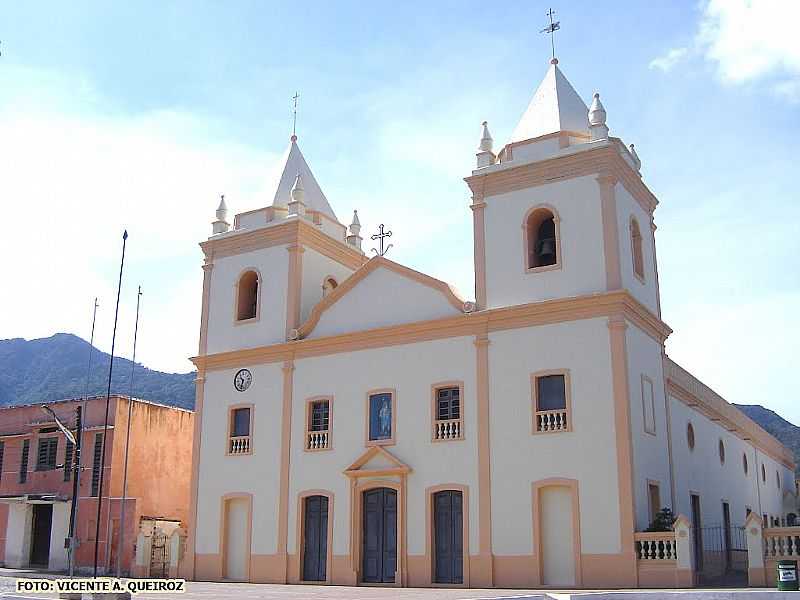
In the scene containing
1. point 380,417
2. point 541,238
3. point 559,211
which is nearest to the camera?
point 559,211

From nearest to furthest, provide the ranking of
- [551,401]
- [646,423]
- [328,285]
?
1. [551,401]
2. [646,423]
3. [328,285]

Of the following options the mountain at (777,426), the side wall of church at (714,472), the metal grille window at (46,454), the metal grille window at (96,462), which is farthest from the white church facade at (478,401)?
the mountain at (777,426)

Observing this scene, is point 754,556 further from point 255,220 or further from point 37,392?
point 37,392

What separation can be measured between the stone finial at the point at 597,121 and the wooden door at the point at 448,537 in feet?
32.2

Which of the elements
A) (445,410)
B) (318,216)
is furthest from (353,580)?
(318,216)

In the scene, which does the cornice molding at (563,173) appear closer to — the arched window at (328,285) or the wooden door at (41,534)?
the arched window at (328,285)

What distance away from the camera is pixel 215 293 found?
1147 inches

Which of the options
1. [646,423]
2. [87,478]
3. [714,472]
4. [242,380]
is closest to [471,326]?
[646,423]

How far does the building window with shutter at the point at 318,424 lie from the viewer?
2520cm

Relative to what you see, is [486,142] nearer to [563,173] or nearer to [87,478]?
[563,173]

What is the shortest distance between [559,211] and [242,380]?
Result: 11006 mm

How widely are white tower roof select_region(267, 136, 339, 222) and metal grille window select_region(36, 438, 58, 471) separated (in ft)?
41.7

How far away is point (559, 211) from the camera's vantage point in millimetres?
22953

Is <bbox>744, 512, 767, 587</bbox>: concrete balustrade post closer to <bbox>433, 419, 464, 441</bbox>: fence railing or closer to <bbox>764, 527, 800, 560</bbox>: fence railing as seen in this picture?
<bbox>764, 527, 800, 560</bbox>: fence railing
